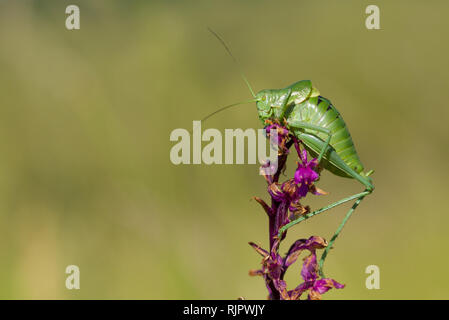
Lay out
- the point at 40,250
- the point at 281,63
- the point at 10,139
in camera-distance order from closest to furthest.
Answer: the point at 40,250 → the point at 10,139 → the point at 281,63

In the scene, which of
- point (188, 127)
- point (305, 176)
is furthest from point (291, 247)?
point (188, 127)

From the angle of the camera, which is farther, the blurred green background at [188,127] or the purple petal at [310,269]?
the blurred green background at [188,127]

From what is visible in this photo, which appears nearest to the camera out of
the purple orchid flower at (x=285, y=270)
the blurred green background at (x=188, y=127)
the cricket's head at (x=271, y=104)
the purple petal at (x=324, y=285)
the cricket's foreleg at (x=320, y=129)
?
the purple orchid flower at (x=285, y=270)

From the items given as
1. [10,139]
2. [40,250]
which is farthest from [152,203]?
[10,139]

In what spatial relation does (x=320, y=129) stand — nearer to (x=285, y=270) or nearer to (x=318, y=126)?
(x=318, y=126)

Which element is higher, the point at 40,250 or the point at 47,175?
the point at 47,175

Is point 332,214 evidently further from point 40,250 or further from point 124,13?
point 124,13

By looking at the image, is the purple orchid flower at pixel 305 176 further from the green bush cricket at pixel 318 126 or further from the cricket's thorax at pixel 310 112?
the cricket's thorax at pixel 310 112

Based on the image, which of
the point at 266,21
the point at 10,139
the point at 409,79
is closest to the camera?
the point at 10,139

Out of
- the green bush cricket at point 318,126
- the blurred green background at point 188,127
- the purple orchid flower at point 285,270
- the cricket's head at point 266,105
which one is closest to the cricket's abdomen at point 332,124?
the green bush cricket at point 318,126
